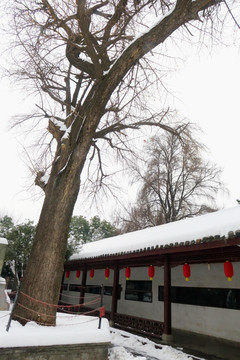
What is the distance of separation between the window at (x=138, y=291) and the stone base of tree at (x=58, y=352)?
6335 millimetres

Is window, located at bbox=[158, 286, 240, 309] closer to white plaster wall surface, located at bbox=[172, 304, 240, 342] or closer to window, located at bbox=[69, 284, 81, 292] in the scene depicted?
white plaster wall surface, located at bbox=[172, 304, 240, 342]

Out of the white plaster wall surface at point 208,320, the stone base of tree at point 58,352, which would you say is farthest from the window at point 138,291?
the stone base of tree at point 58,352

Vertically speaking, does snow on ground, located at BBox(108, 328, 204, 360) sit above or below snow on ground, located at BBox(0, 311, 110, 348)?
Result: below

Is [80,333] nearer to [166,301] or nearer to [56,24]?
[166,301]

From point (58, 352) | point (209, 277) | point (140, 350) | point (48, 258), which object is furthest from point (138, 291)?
point (58, 352)

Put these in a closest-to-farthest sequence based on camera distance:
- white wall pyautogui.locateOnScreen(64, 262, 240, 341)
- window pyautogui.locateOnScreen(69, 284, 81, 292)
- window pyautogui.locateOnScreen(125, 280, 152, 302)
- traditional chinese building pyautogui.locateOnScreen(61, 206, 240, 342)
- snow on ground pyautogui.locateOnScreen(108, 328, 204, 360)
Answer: snow on ground pyautogui.locateOnScreen(108, 328, 204, 360), traditional chinese building pyautogui.locateOnScreen(61, 206, 240, 342), white wall pyautogui.locateOnScreen(64, 262, 240, 341), window pyautogui.locateOnScreen(125, 280, 152, 302), window pyautogui.locateOnScreen(69, 284, 81, 292)

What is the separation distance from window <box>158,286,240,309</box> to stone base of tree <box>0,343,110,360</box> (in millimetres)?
4820

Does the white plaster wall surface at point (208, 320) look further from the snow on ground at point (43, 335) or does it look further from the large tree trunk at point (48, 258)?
the large tree trunk at point (48, 258)

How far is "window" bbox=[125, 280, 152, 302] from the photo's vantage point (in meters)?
10.3

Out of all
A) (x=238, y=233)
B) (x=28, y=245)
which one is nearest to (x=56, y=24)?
(x=238, y=233)

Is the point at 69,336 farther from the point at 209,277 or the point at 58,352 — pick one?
A: the point at 209,277

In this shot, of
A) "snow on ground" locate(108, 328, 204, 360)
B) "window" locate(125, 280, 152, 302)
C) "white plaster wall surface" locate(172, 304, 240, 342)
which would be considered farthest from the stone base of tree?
"window" locate(125, 280, 152, 302)

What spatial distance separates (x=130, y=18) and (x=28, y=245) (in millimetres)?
12189

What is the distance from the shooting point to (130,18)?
19.8 feet
